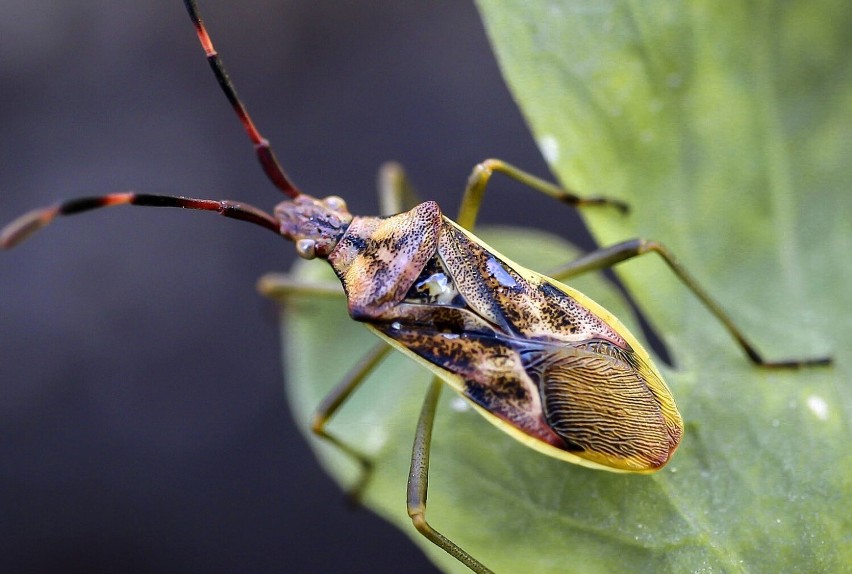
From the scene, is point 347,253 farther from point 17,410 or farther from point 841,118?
point 17,410

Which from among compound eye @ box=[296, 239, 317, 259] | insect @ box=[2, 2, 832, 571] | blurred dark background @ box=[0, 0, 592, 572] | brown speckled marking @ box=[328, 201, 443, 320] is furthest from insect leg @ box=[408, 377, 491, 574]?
blurred dark background @ box=[0, 0, 592, 572]

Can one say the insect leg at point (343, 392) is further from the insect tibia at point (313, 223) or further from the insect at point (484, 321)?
the insect tibia at point (313, 223)

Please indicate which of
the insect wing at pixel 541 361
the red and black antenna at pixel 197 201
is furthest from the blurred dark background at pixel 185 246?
the insect wing at pixel 541 361

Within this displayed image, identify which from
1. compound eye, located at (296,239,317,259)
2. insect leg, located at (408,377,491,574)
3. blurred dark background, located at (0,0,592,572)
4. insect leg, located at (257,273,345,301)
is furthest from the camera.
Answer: blurred dark background, located at (0,0,592,572)

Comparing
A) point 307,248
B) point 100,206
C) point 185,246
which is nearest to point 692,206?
point 307,248

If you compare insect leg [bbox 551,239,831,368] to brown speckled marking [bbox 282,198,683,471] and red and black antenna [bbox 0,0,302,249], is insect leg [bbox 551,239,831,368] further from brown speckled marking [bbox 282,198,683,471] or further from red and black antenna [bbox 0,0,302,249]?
red and black antenna [bbox 0,0,302,249]

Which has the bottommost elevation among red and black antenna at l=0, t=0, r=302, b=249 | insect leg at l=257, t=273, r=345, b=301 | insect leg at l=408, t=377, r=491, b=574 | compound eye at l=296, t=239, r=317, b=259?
insect leg at l=408, t=377, r=491, b=574

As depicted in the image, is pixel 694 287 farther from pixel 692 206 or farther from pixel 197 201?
pixel 197 201
